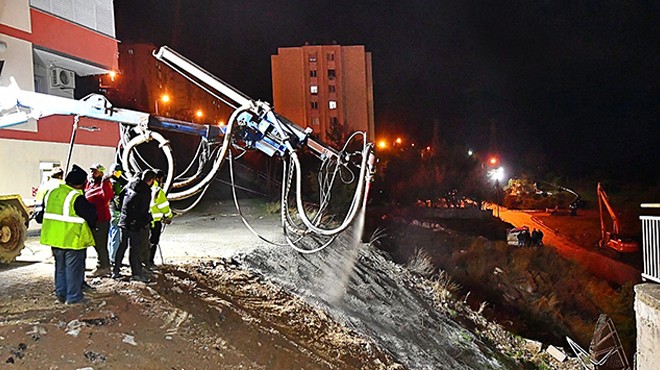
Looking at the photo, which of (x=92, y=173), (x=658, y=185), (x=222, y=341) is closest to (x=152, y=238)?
(x=92, y=173)

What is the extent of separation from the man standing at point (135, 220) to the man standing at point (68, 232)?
3.01ft

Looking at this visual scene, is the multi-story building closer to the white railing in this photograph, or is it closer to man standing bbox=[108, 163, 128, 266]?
man standing bbox=[108, 163, 128, 266]

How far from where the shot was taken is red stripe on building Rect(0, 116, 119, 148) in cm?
1359

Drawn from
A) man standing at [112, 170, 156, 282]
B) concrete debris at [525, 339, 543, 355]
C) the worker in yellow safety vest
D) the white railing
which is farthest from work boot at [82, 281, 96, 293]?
concrete debris at [525, 339, 543, 355]

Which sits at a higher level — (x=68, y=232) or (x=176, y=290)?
(x=68, y=232)

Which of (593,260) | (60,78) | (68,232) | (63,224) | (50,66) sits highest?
(50,66)

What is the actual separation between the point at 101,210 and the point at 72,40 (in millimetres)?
10801

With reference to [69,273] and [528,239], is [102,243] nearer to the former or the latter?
[69,273]

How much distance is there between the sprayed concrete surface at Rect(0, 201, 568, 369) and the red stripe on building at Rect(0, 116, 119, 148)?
10.6ft

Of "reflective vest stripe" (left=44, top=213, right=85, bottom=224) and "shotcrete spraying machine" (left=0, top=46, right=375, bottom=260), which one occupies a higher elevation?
"shotcrete spraying machine" (left=0, top=46, right=375, bottom=260)

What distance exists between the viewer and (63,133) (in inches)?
595

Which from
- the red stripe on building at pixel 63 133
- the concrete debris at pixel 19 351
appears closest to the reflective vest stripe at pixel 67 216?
the concrete debris at pixel 19 351

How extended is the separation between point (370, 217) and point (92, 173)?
2025 cm

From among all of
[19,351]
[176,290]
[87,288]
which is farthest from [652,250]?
[19,351]
